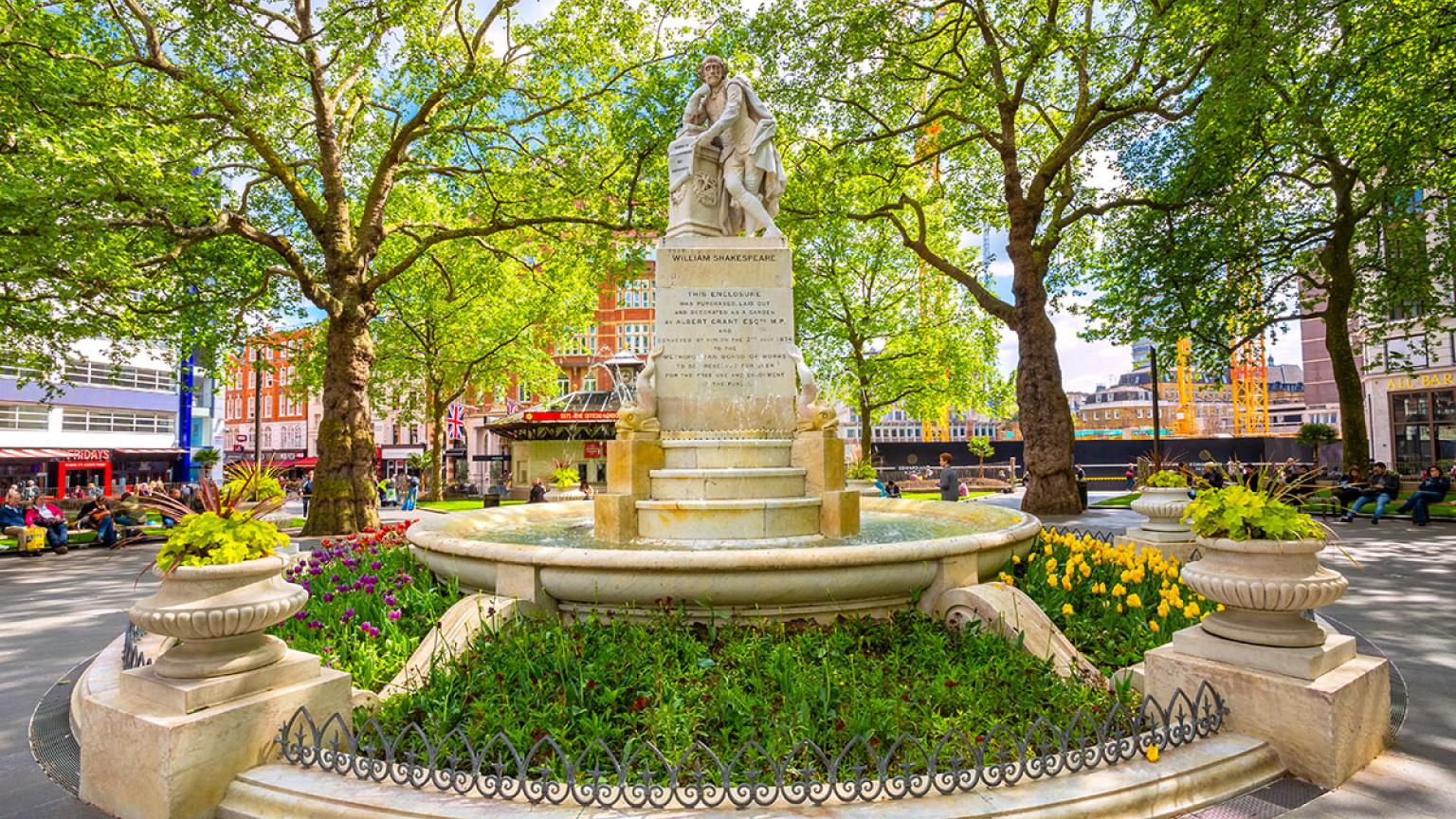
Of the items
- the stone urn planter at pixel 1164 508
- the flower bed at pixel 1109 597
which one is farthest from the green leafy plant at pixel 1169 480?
the flower bed at pixel 1109 597

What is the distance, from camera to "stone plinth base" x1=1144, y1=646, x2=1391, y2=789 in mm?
3631

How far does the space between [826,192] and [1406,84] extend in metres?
11.7

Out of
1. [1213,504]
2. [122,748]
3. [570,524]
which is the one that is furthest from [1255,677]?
[570,524]

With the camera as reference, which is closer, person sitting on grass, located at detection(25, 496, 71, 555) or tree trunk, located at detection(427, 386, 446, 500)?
person sitting on grass, located at detection(25, 496, 71, 555)

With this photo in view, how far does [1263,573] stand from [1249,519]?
12.1 inches

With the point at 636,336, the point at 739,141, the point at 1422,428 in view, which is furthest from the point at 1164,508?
the point at 636,336

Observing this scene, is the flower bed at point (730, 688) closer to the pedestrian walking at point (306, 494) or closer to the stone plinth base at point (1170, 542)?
the stone plinth base at point (1170, 542)

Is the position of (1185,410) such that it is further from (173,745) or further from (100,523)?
(173,745)

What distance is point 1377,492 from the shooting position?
57.1ft

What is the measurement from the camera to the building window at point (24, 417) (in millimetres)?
35625

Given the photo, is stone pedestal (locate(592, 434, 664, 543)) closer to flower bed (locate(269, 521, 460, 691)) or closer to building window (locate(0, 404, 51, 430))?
flower bed (locate(269, 521, 460, 691))

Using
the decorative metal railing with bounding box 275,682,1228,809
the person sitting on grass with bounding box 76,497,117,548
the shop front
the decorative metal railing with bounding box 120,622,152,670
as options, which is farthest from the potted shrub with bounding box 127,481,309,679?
the shop front

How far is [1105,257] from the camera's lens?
21594 mm

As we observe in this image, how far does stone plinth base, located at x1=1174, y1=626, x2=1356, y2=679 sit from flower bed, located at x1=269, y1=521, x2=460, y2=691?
4936 mm
